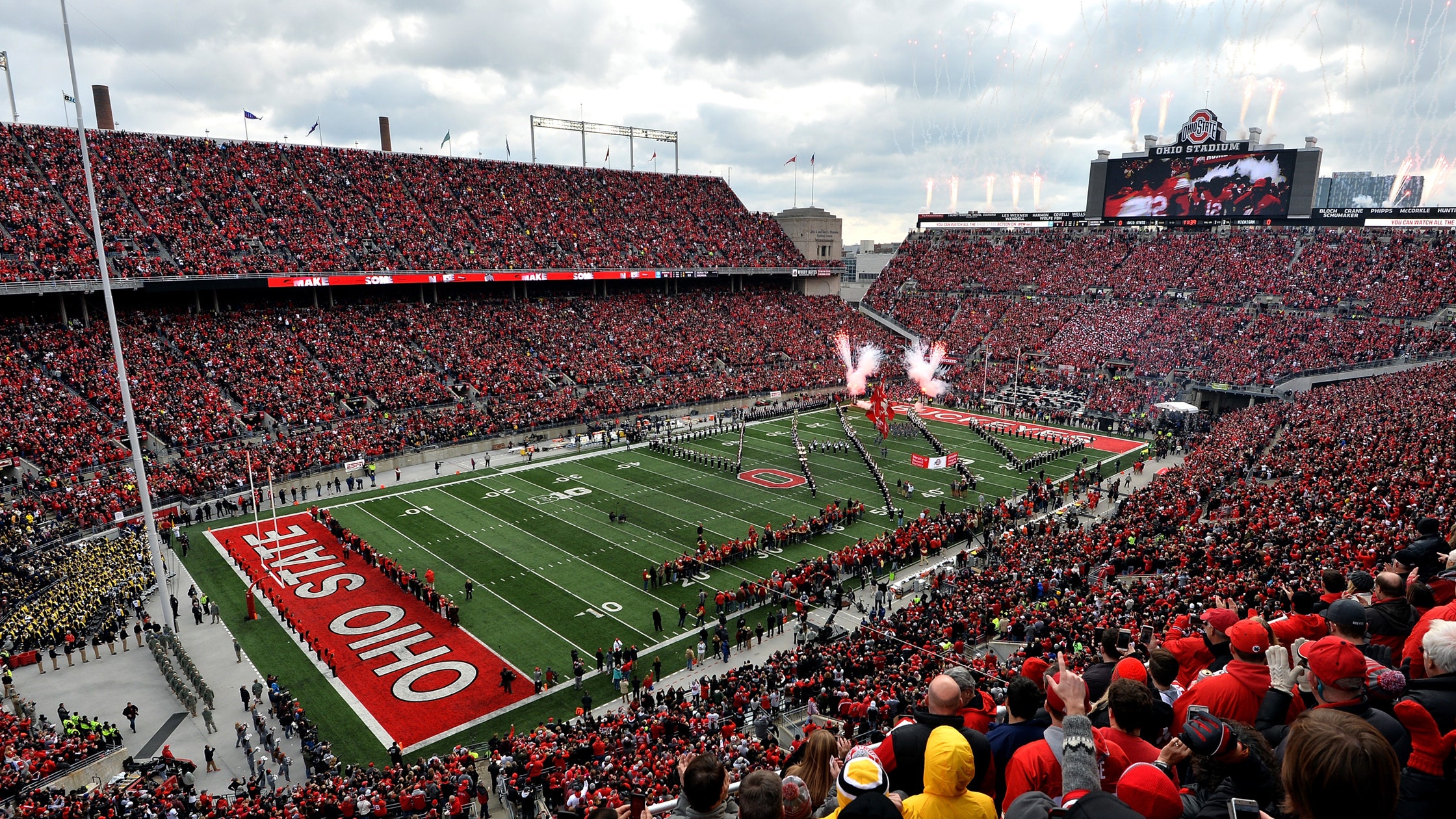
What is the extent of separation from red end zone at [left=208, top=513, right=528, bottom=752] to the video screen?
59.2 metres

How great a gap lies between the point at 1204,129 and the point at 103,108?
72.4 metres

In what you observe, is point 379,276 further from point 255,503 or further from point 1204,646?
point 1204,646

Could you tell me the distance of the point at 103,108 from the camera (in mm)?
48062

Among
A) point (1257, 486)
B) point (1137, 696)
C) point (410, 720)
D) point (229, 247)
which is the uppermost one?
point (229, 247)

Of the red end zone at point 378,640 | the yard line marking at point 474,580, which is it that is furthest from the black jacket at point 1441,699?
the yard line marking at point 474,580

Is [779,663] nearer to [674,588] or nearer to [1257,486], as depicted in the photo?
[674,588]

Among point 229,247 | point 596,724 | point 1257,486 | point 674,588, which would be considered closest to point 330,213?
point 229,247

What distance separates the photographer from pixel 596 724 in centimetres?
1502

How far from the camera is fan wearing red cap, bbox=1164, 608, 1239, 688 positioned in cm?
603

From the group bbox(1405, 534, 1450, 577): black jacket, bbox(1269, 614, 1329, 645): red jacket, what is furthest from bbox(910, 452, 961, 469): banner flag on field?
bbox(1269, 614, 1329, 645): red jacket

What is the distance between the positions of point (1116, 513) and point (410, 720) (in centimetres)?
2156

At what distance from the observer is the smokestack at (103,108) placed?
47844 millimetres

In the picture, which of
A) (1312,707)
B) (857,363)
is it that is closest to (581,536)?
(1312,707)

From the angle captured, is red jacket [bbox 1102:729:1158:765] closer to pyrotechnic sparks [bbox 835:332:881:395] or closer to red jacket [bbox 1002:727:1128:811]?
red jacket [bbox 1002:727:1128:811]
